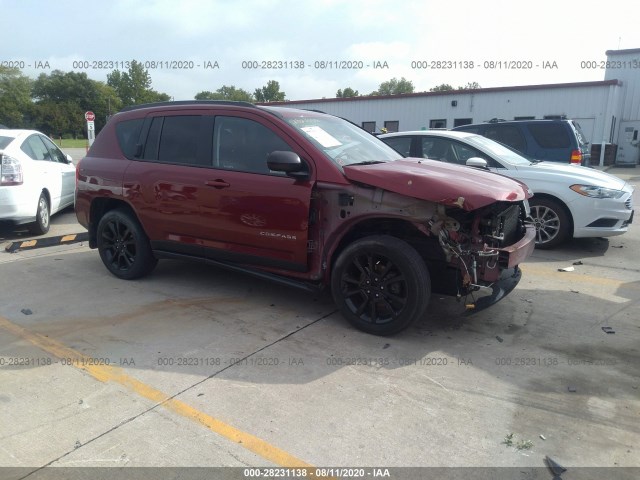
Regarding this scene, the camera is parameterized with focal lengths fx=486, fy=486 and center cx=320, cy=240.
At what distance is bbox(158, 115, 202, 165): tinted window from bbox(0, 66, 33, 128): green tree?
219ft

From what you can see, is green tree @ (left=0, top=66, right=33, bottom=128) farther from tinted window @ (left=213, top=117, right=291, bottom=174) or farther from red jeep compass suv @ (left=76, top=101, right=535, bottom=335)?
tinted window @ (left=213, top=117, right=291, bottom=174)


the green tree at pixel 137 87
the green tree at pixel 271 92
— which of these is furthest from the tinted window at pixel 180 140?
the green tree at pixel 271 92

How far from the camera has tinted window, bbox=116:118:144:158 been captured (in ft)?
16.9

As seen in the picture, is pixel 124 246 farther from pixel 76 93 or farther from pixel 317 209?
pixel 76 93

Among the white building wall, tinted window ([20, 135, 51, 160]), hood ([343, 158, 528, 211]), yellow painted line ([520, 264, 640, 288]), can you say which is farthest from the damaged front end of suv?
the white building wall

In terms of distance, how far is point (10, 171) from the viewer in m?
6.81

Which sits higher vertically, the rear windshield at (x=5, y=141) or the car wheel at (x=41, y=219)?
the rear windshield at (x=5, y=141)

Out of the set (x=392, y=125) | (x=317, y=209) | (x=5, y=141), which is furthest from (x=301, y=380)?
(x=392, y=125)

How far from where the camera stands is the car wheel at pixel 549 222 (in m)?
6.52

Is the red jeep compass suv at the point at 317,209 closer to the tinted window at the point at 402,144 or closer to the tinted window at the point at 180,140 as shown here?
the tinted window at the point at 180,140

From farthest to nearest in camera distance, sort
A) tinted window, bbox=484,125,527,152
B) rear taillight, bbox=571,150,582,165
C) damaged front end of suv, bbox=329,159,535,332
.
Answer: tinted window, bbox=484,125,527,152 < rear taillight, bbox=571,150,582,165 < damaged front end of suv, bbox=329,159,535,332

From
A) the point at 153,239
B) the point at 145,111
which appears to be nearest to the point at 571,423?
the point at 153,239

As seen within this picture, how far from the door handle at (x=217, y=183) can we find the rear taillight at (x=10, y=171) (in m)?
4.02

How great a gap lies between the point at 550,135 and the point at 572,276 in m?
3.85
